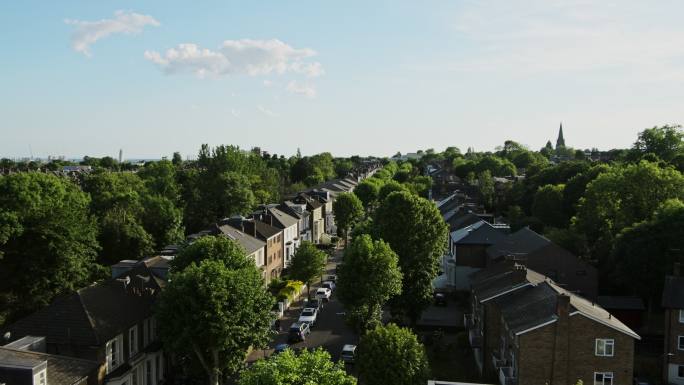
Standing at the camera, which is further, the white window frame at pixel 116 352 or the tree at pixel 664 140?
the tree at pixel 664 140

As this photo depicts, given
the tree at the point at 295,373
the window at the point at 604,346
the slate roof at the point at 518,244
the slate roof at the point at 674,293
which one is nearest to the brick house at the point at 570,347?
the window at the point at 604,346

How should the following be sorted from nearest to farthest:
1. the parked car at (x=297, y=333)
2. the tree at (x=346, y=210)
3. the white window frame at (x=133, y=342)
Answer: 1. the white window frame at (x=133, y=342)
2. the parked car at (x=297, y=333)
3. the tree at (x=346, y=210)

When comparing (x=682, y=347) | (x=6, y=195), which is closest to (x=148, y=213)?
(x=6, y=195)

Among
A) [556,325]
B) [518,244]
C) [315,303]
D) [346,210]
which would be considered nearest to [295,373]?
[556,325]

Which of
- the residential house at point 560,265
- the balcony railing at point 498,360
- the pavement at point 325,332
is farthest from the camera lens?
the residential house at point 560,265

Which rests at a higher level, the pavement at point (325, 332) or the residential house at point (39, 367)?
the residential house at point (39, 367)

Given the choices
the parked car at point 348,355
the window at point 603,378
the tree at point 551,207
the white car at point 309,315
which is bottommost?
the parked car at point 348,355

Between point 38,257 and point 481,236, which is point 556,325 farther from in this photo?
point 38,257

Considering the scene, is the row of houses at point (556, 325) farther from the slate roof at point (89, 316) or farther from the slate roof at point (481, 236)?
the slate roof at point (89, 316)
